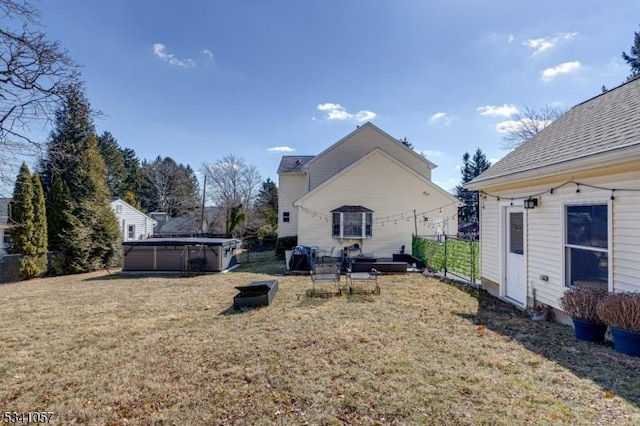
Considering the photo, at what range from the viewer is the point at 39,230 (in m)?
16.0

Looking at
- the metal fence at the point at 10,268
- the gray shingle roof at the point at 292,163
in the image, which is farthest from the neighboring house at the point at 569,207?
the metal fence at the point at 10,268

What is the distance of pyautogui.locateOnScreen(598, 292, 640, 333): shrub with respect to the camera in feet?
13.3

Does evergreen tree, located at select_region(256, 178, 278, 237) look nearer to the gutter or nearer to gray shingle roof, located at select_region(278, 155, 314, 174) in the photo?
gray shingle roof, located at select_region(278, 155, 314, 174)

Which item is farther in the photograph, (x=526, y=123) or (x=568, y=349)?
(x=526, y=123)

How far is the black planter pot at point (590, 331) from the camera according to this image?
4.77 metres

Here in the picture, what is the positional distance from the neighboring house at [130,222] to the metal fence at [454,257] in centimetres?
2241

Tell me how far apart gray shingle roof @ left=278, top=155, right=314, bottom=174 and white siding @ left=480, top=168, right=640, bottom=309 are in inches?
631

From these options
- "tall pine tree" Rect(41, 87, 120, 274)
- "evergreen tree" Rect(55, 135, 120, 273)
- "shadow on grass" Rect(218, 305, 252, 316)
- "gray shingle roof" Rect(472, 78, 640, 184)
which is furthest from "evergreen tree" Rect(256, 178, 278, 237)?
"gray shingle roof" Rect(472, 78, 640, 184)

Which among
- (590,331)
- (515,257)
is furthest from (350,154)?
(590,331)

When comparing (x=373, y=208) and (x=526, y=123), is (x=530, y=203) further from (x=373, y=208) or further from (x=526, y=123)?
(x=526, y=123)

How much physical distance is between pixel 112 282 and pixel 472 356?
13.0m

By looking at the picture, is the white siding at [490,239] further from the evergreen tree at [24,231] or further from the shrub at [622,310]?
the evergreen tree at [24,231]

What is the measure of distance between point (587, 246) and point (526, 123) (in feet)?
99.2

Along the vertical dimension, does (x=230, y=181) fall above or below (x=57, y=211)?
above
